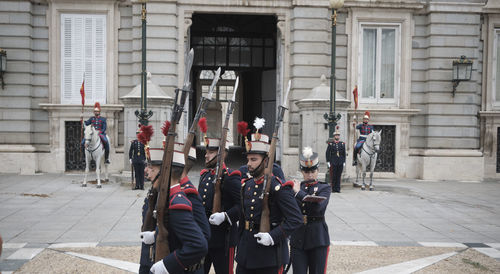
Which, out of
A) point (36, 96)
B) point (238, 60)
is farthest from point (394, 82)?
point (36, 96)

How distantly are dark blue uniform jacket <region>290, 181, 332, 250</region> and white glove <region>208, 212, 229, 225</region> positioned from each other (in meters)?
0.82

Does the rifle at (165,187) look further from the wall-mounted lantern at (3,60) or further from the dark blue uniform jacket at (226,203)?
the wall-mounted lantern at (3,60)

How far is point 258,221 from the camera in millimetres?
4547

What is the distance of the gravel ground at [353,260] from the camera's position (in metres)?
6.24

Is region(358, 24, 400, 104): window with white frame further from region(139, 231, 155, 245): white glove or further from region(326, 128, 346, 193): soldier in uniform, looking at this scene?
region(139, 231, 155, 245): white glove

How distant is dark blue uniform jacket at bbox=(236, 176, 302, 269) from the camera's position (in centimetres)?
440

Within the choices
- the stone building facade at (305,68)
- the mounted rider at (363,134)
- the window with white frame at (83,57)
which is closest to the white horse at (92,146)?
the stone building facade at (305,68)

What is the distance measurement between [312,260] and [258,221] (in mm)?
970

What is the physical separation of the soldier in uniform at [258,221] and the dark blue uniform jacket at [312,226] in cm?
31

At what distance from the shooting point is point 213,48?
22.8m

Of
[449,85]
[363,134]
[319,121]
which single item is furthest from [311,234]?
[449,85]

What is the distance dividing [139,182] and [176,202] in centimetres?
1019

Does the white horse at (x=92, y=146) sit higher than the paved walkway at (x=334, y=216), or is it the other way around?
the white horse at (x=92, y=146)

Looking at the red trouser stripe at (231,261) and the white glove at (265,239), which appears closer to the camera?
the white glove at (265,239)
